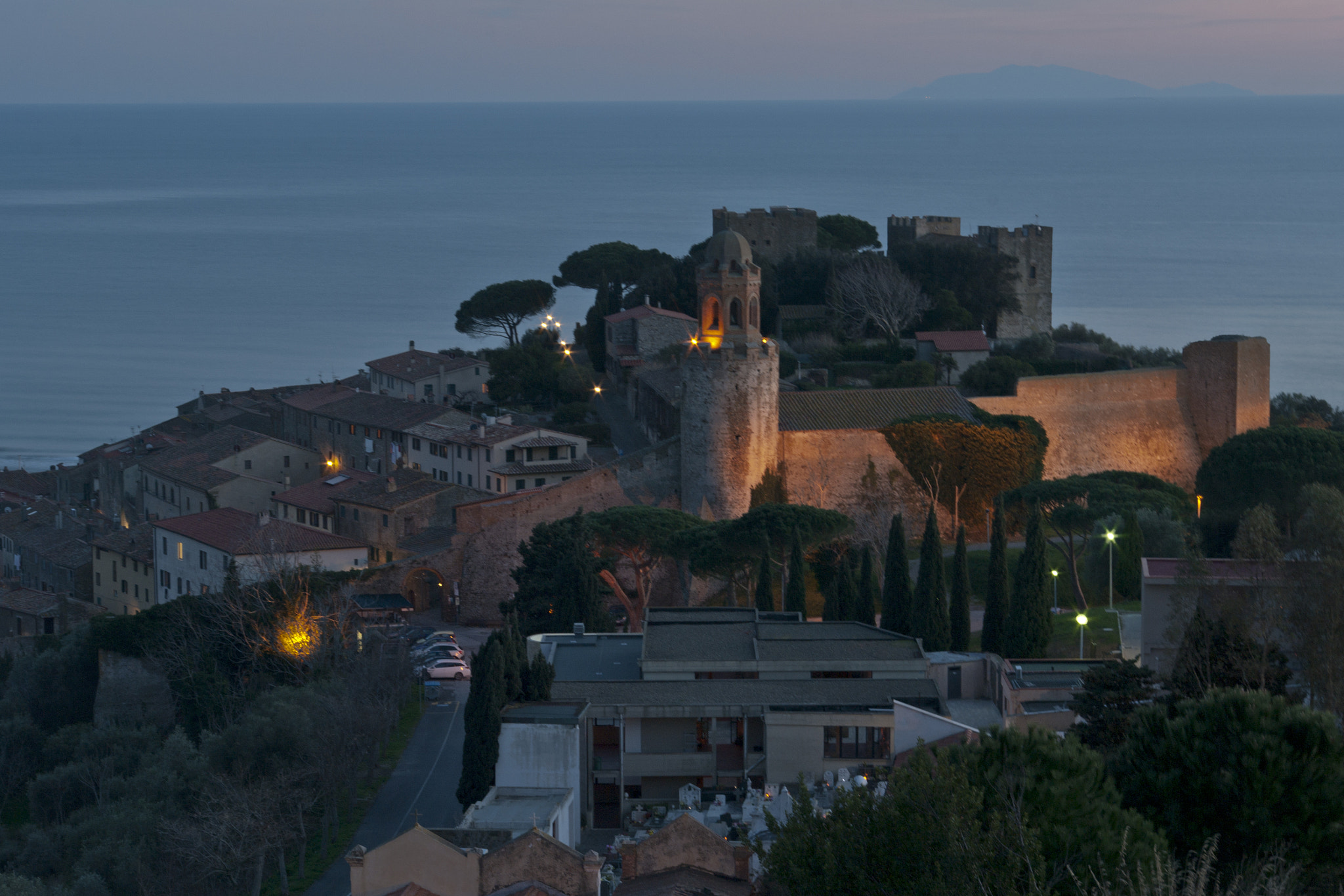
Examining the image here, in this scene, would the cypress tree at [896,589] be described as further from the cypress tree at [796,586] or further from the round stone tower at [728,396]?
the round stone tower at [728,396]

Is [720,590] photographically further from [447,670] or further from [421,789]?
[421,789]

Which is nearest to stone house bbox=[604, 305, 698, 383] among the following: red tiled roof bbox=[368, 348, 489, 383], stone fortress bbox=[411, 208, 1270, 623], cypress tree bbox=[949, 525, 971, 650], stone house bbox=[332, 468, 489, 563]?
red tiled roof bbox=[368, 348, 489, 383]

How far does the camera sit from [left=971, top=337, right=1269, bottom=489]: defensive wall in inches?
1344

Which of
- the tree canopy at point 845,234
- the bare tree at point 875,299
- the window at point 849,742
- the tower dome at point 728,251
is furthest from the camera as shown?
the tree canopy at point 845,234

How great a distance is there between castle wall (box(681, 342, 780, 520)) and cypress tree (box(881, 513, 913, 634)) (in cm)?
618

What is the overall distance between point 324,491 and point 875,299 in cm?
1386

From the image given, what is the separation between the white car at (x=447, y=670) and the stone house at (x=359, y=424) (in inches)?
506

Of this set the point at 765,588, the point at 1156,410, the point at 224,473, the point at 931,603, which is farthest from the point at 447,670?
the point at 1156,410

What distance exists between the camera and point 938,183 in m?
151

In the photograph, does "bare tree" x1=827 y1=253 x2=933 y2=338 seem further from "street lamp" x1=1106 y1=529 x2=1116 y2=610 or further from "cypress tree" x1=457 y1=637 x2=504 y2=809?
"cypress tree" x1=457 y1=637 x2=504 y2=809

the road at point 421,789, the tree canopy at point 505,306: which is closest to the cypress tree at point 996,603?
the road at point 421,789

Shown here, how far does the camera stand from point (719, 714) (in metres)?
20.1

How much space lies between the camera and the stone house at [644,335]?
1670 inches

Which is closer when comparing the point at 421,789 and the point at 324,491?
the point at 421,789
